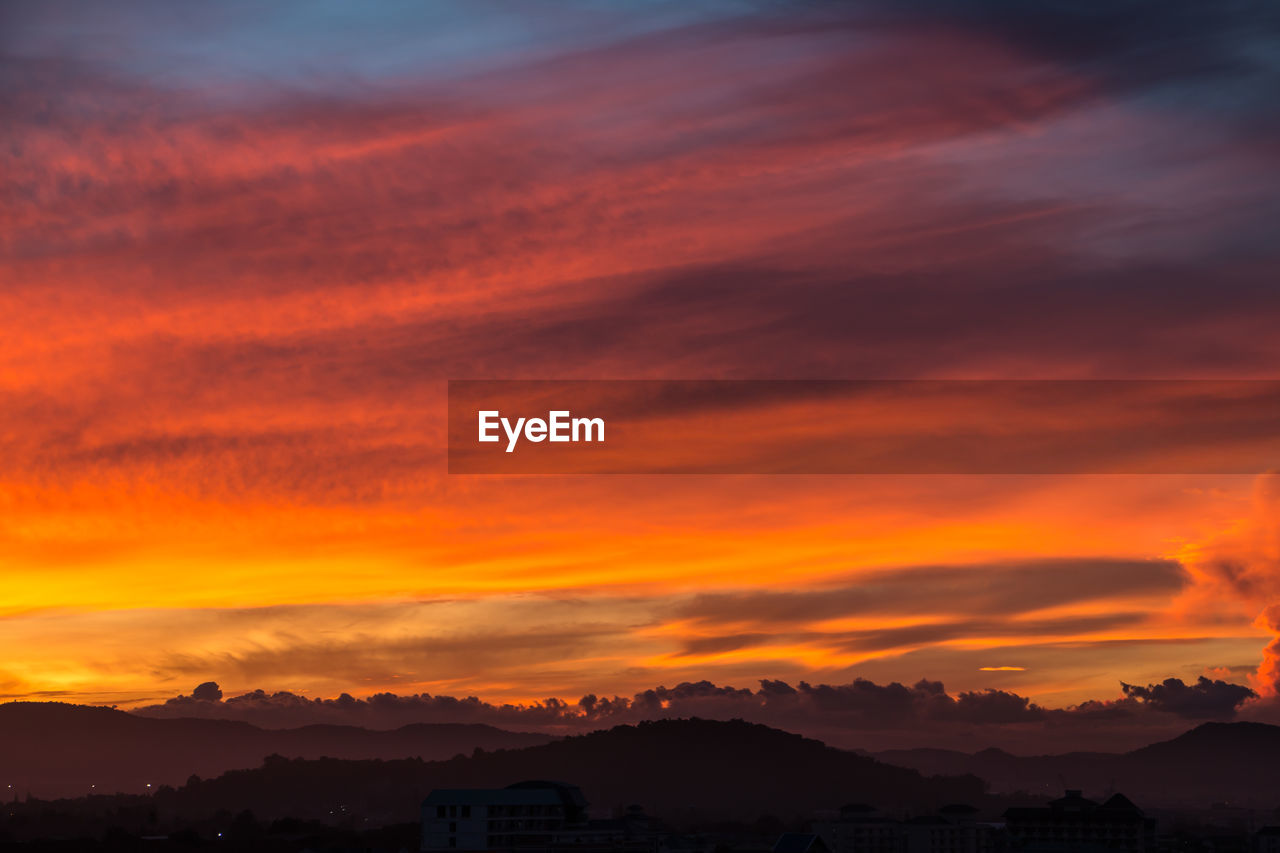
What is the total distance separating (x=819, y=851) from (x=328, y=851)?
58546 mm

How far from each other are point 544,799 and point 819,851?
32.0 metres

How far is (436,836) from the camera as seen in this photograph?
579 feet

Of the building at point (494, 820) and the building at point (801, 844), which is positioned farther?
the building at point (801, 844)

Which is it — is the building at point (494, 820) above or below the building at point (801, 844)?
above

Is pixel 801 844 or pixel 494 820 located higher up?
pixel 494 820

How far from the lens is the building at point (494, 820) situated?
17438 cm

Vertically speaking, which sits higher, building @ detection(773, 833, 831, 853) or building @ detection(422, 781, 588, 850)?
building @ detection(422, 781, 588, 850)

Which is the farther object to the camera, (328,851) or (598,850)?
(328,851)

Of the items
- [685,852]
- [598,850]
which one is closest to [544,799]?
[598,850]

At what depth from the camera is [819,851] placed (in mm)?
179750

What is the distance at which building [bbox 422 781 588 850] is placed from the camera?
174375 mm

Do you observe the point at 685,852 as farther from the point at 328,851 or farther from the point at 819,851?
the point at 328,851

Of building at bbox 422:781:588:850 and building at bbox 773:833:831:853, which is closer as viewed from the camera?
building at bbox 422:781:588:850

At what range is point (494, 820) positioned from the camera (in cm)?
17462
